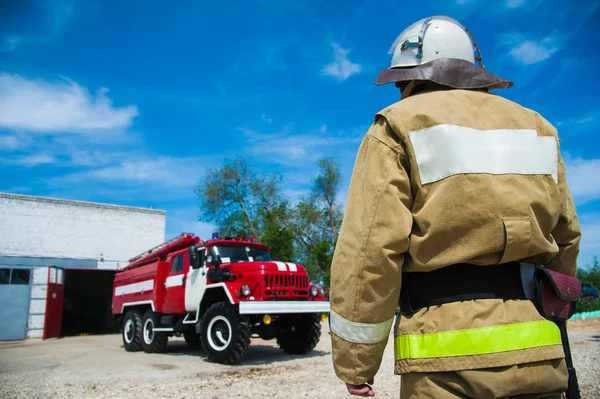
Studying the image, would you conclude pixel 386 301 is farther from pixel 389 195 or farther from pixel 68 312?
pixel 68 312

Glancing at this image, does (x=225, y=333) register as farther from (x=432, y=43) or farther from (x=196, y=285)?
(x=432, y=43)

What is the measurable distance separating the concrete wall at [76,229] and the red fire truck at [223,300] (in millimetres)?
10447

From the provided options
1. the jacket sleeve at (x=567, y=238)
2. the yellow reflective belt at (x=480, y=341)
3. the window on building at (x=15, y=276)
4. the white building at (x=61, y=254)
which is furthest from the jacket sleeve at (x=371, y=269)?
the window on building at (x=15, y=276)

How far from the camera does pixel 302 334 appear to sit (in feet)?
31.1

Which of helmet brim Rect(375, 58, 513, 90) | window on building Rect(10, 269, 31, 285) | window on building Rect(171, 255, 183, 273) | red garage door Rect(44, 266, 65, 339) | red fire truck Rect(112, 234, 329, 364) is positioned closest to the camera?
helmet brim Rect(375, 58, 513, 90)

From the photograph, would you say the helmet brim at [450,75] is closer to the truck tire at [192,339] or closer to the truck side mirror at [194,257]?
the truck side mirror at [194,257]

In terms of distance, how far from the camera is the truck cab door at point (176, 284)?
402 inches

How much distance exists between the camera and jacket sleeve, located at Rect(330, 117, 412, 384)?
161cm

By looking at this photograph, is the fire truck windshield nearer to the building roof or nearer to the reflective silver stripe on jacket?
the reflective silver stripe on jacket

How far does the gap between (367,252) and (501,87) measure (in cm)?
104

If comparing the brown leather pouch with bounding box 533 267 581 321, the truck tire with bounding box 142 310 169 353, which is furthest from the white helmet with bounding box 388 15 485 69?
the truck tire with bounding box 142 310 169 353

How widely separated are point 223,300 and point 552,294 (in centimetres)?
801

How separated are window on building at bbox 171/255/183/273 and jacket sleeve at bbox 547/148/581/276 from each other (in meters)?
9.52

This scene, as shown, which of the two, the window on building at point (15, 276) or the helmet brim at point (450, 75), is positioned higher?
the window on building at point (15, 276)
